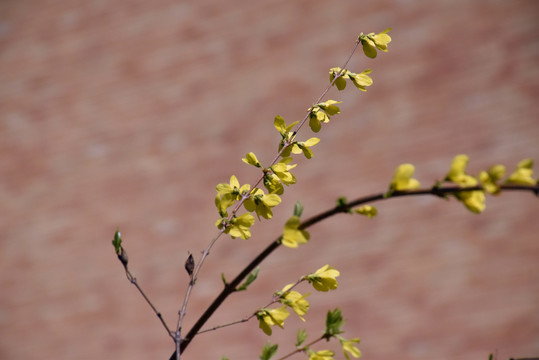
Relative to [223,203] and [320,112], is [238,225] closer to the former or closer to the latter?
[223,203]

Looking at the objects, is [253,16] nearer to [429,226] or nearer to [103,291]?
[429,226]

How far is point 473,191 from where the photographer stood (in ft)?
1.65

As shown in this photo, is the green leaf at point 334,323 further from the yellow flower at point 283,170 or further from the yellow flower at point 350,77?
the yellow flower at point 350,77

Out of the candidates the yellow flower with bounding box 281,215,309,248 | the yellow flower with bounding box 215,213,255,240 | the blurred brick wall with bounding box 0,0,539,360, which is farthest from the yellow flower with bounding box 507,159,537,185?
the blurred brick wall with bounding box 0,0,539,360

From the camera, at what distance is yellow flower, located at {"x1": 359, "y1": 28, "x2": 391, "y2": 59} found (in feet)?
2.40

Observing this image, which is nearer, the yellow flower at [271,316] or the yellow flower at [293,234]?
the yellow flower at [293,234]

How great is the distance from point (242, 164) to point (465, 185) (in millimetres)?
3483

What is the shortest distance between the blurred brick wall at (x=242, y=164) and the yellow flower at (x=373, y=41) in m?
2.94

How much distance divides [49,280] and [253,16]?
2308 mm

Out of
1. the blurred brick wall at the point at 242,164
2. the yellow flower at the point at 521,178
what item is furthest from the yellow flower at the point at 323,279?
the blurred brick wall at the point at 242,164


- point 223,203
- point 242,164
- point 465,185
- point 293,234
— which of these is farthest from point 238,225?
point 242,164

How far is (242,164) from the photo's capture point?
399 cm

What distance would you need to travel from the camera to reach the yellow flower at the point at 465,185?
50cm

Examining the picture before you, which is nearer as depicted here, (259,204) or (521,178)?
(521,178)
